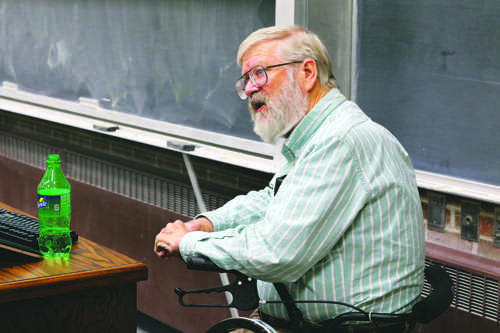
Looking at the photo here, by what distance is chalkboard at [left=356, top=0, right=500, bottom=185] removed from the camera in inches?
81.0

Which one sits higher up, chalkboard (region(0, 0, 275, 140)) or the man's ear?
the man's ear

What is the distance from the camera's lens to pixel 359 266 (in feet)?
5.10

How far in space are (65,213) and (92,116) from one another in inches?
70.6

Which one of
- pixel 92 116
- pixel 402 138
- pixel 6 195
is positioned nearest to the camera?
pixel 402 138

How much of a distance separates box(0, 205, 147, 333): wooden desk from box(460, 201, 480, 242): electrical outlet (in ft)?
3.24

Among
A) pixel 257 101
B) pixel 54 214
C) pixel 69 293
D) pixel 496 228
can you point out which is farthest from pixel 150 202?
pixel 496 228

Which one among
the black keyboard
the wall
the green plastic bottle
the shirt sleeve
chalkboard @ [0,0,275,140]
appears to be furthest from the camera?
chalkboard @ [0,0,275,140]

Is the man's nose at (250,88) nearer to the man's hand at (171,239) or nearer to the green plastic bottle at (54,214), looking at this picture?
the man's hand at (171,239)

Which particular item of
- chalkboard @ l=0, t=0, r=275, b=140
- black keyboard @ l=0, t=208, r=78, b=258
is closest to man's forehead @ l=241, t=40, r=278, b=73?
black keyboard @ l=0, t=208, r=78, b=258

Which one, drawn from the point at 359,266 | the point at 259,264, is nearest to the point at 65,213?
the point at 259,264

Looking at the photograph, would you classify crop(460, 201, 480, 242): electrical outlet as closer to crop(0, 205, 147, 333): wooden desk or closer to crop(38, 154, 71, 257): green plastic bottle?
crop(0, 205, 147, 333): wooden desk

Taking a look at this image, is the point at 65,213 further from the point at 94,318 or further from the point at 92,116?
the point at 92,116

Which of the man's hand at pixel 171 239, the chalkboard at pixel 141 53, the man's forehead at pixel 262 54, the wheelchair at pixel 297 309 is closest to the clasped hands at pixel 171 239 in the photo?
the man's hand at pixel 171 239

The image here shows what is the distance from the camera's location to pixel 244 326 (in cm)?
158
